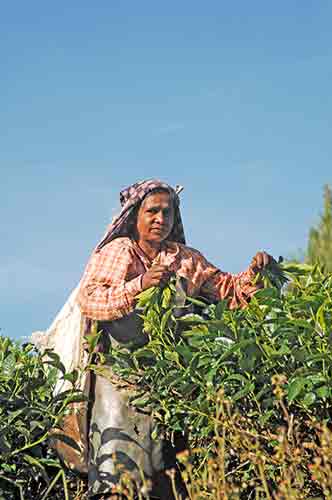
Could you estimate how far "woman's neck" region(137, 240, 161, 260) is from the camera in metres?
4.87

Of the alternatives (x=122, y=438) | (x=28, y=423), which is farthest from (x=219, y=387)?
(x=28, y=423)

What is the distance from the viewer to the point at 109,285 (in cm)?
462

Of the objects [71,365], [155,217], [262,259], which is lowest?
[71,365]

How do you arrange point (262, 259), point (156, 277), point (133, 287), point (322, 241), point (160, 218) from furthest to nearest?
1. point (322, 241)
2. point (160, 218)
3. point (262, 259)
4. point (133, 287)
5. point (156, 277)

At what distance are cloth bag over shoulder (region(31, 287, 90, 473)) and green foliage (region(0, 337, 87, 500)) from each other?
8 centimetres

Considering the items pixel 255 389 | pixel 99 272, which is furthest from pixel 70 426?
pixel 255 389

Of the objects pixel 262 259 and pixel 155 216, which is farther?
pixel 155 216

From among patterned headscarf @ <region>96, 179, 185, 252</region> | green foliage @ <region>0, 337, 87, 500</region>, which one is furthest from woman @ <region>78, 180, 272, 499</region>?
green foliage @ <region>0, 337, 87, 500</region>

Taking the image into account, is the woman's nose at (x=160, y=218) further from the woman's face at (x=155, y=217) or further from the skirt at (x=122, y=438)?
the skirt at (x=122, y=438)

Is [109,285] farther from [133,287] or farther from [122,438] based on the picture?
[122,438]

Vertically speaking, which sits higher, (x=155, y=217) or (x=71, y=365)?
(x=155, y=217)

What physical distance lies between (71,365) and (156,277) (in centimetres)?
94

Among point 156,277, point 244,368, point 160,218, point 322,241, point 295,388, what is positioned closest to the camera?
point 295,388

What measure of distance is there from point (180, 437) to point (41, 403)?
0.72 m
